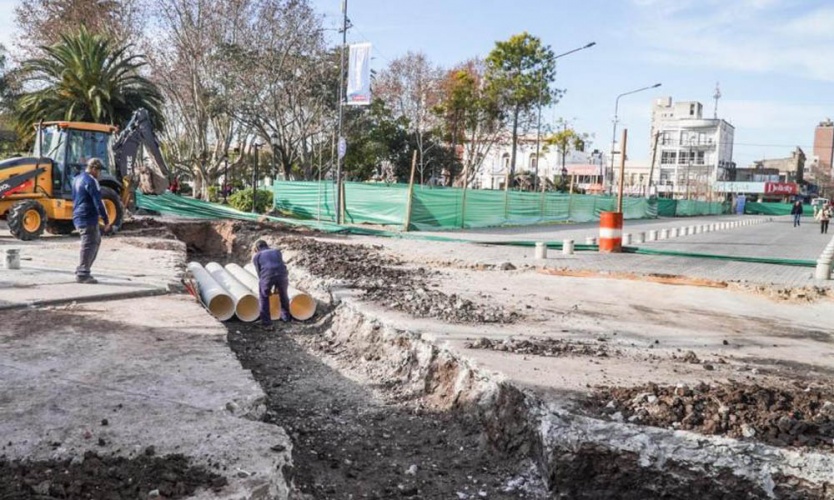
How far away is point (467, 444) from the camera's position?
4711 mm

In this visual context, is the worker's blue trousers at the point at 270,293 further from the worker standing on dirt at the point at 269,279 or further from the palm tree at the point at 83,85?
the palm tree at the point at 83,85

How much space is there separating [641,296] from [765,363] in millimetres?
3633

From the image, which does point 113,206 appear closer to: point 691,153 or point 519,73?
point 519,73

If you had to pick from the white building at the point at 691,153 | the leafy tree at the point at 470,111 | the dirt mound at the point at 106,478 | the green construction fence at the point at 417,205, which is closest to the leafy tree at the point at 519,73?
the leafy tree at the point at 470,111

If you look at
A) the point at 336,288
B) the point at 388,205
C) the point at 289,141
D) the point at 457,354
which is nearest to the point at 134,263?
the point at 336,288

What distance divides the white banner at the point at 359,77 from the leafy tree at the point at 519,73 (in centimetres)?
1858

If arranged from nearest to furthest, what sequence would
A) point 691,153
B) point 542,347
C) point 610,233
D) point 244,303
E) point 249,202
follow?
point 542,347 < point 244,303 < point 610,233 < point 249,202 < point 691,153

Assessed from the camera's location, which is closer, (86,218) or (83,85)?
(86,218)

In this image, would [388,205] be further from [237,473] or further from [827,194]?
[827,194]

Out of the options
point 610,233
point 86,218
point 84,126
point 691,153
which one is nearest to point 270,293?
point 86,218

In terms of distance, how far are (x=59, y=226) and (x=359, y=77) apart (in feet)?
32.3

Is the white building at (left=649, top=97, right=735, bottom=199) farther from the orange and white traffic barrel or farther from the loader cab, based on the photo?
the loader cab

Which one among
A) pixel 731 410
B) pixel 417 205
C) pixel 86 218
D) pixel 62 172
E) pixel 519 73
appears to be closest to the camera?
pixel 731 410

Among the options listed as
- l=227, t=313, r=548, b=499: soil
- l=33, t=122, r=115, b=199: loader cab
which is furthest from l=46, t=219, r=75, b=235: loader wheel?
l=227, t=313, r=548, b=499: soil
